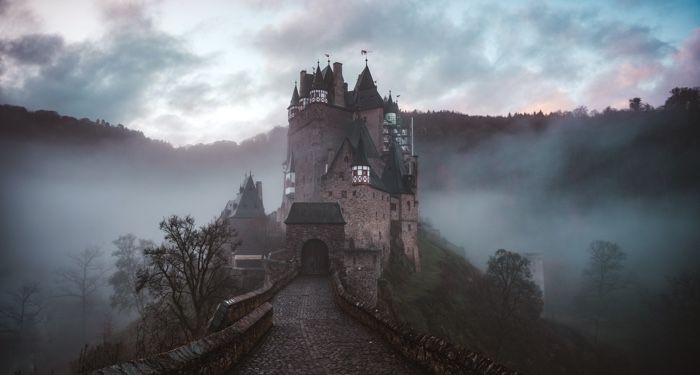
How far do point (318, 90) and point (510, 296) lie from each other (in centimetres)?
3818

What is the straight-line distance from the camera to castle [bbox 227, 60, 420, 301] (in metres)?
32.6

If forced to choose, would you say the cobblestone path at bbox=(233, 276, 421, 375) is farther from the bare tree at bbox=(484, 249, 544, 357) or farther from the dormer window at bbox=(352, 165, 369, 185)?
the bare tree at bbox=(484, 249, 544, 357)

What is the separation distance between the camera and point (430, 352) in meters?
9.14

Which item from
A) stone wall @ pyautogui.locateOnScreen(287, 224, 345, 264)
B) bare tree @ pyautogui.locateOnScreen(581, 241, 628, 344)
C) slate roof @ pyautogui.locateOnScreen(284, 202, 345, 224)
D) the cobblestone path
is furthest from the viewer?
bare tree @ pyautogui.locateOnScreen(581, 241, 628, 344)

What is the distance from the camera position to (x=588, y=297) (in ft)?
224

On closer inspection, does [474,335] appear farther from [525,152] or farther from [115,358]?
[525,152]

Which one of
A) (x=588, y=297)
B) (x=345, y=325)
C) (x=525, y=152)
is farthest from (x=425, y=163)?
(x=345, y=325)

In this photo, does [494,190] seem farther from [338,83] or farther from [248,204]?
[248,204]

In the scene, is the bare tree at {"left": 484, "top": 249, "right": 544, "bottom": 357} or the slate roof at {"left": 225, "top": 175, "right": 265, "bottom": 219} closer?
the bare tree at {"left": 484, "top": 249, "right": 544, "bottom": 357}

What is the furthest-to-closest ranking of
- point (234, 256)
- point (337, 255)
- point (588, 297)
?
point (588, 297) → point (234, 256) → point (337, 255)

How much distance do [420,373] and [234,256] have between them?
46.6m

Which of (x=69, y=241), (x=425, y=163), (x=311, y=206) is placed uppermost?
(x=425, y=163)

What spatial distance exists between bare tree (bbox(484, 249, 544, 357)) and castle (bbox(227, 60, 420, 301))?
9.51 m

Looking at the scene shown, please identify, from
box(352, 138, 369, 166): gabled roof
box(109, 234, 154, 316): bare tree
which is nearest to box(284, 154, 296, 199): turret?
box(352, 138, 369, 166): gabled roof
